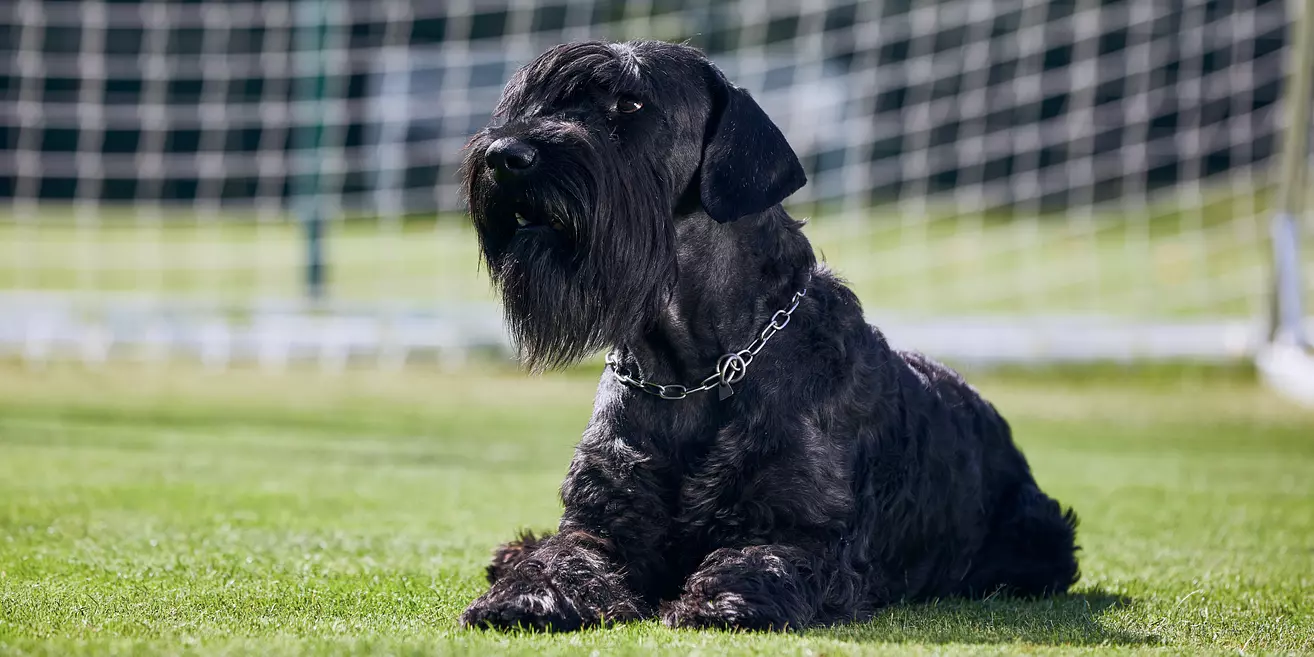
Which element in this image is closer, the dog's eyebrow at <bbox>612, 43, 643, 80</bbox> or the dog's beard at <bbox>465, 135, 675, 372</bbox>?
the dog's beard at <bbox>465, 135, 675, 372</bbox>

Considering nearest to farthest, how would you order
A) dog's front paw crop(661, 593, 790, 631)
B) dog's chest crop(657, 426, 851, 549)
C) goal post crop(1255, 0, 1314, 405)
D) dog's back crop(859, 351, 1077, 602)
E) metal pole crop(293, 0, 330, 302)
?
dog's front paw crop(661, 593, 790, 631)
dog's chest crop(657, 426, 851, 549)
dog's back crop(859, 351, 1077, 602)
goal post crop(1255, 0, 1314, 405)
metal pole crop(293, 0, 330, 302)

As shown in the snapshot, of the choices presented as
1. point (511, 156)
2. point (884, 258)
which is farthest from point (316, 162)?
point (511, 156)

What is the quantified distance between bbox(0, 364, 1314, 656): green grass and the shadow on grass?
2 centimetres

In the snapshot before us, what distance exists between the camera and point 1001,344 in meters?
→ 12.4

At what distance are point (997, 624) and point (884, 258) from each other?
16018mm

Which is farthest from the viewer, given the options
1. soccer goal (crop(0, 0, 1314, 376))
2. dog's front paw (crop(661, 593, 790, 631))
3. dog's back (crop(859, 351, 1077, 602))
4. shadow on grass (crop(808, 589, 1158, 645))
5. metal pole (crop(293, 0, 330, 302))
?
soccer goal (crop(0, 0, 1314, 376))

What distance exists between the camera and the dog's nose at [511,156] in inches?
128

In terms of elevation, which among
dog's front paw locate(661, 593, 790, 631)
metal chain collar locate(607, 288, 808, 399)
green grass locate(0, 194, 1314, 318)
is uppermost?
green grass locate(0, 194, 1314, 318)

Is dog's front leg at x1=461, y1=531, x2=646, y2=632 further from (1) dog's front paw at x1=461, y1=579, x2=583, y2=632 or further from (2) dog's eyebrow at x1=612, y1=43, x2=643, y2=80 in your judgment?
(2) dog's eyebrow at x1=612, y1=43, x2=643, y2=80

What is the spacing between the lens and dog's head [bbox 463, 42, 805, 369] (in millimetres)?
3318

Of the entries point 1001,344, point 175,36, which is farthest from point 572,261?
point 175,36

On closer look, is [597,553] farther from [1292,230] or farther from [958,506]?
[1292,230]

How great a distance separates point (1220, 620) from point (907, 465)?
827mm

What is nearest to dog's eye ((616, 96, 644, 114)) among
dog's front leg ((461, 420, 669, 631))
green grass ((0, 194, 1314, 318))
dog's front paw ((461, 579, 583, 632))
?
dog's front leg ((461, 420, 669, 631))
